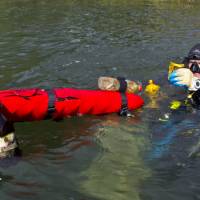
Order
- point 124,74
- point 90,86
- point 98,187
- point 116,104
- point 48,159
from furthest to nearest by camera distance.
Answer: point 124,74 → point 90,86 → point 116,104 → point 48,159 → point 98,187

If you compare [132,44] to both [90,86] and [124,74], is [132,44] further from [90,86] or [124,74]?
[90,86]

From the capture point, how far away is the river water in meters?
5.91

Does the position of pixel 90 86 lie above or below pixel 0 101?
below

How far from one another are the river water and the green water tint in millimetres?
15

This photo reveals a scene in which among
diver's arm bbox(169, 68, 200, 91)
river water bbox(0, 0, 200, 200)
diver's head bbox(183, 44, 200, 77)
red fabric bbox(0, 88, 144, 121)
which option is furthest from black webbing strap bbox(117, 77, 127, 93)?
diver's head bbox(183, 44, 200, 77)

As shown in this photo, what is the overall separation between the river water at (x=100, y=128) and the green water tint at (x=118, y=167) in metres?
0.01

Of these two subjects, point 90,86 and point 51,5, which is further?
point 51,5

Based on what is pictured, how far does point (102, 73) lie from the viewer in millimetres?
11367

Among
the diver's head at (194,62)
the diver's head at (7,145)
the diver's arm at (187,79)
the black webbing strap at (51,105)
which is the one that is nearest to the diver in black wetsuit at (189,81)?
the diver's arm at (187,79)

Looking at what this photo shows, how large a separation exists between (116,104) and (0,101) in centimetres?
240

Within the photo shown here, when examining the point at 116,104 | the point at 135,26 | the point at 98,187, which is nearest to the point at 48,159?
the point at 98,187

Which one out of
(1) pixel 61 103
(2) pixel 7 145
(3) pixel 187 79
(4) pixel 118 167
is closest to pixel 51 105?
(1) pixel 61 103

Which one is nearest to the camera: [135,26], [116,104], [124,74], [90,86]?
[116,104]

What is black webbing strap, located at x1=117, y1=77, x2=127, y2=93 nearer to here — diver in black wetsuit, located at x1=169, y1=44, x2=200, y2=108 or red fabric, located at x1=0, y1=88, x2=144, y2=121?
red fabric, located at x1=0, y1=88, x2=144, y2=121
